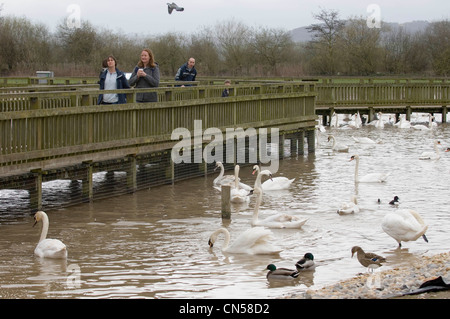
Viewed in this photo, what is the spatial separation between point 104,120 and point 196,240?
16.0ft

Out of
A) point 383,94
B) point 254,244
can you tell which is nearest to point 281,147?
point 254,244

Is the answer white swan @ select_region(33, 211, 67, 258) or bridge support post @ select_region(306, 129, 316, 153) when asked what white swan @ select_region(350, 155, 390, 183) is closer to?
bridge support post @ select_region(306, 129, 316, 153)

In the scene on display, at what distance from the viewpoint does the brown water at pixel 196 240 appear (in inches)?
512

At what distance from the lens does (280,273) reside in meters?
13.2

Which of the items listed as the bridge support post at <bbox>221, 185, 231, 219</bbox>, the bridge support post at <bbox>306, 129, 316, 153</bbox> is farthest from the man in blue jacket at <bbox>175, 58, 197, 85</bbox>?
the bridge support post at <bbox>221, 185, 231, 219</bbox>

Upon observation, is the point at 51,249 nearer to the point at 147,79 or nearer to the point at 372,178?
the point at 147,79

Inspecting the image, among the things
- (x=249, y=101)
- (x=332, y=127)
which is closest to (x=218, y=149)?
(x=249, y=101)

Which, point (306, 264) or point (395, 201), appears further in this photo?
point (395, 201)

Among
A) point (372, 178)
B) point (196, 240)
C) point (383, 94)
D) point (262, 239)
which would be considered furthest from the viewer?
point (383, 94)

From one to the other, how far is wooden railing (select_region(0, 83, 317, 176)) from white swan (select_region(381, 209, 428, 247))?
6.76m

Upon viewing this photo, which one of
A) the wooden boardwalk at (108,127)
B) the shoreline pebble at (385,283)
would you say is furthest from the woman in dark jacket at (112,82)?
the shoreline pebble at (385,283)

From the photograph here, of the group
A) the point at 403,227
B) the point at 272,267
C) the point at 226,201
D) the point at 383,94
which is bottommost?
the point at 272,267

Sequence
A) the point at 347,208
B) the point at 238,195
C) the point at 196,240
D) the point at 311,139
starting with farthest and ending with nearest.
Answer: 1. the point at 311,139
2. the point at 238,195
3. the point at 347,208
4. the point at 196,240
